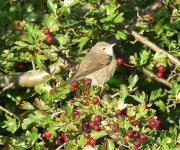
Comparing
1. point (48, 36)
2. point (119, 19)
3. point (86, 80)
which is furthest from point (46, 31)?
point (119, 19)

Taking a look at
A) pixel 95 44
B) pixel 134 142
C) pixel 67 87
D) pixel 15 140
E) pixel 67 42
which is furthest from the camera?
pixel 95 44

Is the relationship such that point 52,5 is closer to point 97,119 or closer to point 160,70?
point 97,119

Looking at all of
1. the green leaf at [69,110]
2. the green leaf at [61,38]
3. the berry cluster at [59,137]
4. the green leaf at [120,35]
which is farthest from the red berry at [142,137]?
the green leaf at [120,35]

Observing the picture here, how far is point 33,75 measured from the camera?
7293 mm

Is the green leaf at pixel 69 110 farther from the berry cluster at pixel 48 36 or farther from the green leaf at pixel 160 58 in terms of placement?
the green leaf at pixel 160 58

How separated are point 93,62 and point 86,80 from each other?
1.23 metres

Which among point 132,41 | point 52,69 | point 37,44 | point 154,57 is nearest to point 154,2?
point 132,41

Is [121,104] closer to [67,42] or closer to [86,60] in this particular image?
[67,42]

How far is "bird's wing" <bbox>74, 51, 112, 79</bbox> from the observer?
7.11 m

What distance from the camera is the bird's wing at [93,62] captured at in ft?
23.3

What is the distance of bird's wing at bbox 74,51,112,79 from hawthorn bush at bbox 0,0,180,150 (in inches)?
4.8

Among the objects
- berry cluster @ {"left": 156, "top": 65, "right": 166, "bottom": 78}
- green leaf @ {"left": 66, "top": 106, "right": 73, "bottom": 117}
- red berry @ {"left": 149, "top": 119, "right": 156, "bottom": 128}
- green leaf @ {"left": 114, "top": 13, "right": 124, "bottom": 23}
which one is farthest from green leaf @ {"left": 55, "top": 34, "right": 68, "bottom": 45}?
berry cluster @ {"left": 156, "top": 65, "right": 166, "bottom": 78}

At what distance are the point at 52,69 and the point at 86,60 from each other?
1.45 feet

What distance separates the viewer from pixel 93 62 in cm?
755
